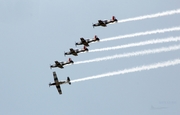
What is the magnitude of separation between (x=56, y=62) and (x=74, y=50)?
5767 millimetres

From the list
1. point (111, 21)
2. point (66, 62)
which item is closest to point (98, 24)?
point (111, 21)

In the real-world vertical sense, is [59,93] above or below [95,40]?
below

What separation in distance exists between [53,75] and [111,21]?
2515 centimetres

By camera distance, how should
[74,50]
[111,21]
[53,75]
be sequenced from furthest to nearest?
[53,75] < [74,50] < [111,21]

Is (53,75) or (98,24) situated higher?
(98,24)

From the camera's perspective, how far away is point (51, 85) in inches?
4975

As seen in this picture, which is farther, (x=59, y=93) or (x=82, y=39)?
(x=59, y=93)

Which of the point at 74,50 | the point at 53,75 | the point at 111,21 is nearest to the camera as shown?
the point at 111,21

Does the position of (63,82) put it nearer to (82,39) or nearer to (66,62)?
(66,62)

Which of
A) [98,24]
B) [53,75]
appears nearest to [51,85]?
[53,75]

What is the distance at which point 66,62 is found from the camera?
403 ft

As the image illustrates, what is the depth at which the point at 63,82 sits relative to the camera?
125 meters

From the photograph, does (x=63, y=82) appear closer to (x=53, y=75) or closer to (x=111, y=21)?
(x=53, y=75)

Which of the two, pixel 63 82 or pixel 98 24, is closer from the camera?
pixel 98 24
